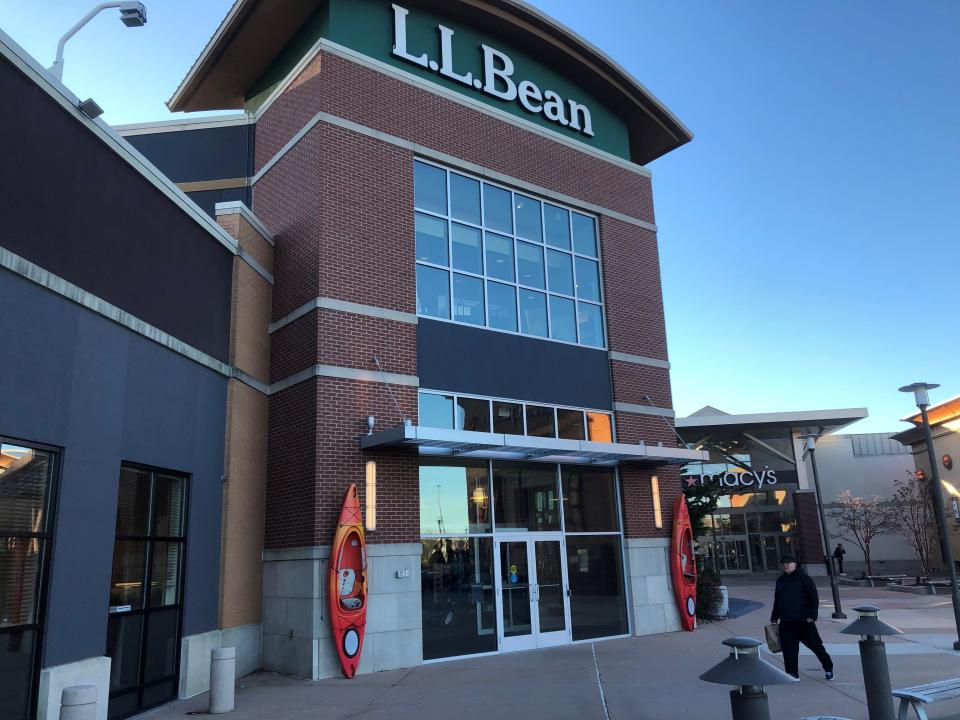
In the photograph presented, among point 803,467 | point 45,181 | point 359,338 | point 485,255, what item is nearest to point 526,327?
point 485,255

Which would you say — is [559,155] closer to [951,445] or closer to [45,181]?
[45,181]

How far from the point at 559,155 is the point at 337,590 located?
446 inches

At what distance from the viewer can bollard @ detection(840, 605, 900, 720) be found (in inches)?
321

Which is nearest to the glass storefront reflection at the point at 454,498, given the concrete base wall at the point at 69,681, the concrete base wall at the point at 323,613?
the concrete base wall at the point at 323,613

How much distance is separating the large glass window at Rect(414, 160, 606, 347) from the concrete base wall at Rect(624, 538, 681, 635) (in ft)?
15.5

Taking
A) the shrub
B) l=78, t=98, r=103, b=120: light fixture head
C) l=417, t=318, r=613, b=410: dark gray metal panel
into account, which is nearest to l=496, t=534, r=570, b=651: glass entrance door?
l=417, t=318, r=613, b=410: dark gray metal panel

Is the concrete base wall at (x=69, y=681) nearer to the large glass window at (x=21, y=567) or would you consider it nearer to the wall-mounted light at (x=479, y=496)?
the large glass window at (x=21, y=567)

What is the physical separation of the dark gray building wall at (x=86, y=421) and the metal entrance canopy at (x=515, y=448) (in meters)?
3.36

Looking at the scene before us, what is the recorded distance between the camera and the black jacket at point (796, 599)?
1054 cm

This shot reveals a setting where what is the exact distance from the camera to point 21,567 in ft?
26.5

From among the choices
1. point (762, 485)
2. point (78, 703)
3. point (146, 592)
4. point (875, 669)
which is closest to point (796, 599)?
point (875, 669)

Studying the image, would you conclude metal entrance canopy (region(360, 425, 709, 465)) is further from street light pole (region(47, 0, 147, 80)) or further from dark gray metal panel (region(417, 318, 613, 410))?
street light pole (region(47, 0, 147, 80))

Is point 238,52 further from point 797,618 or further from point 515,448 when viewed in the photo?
point 797,618

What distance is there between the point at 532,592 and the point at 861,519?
31.1 meters
